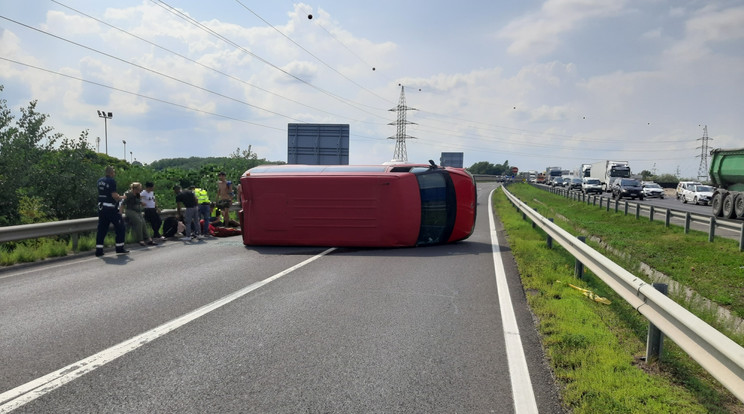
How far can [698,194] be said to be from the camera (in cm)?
3803

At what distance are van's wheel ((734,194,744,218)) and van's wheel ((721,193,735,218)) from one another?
184 millimetres

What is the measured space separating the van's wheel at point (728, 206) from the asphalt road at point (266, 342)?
60.3 feet

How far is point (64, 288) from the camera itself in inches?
312

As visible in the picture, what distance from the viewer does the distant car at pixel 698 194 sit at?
37.3m

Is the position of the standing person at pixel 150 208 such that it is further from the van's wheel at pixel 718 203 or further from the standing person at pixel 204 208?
the van's wheel at pixel 718 203

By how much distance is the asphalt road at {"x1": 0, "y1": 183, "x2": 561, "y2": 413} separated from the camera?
150 inches

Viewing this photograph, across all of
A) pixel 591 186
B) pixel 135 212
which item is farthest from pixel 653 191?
pixel 135 212

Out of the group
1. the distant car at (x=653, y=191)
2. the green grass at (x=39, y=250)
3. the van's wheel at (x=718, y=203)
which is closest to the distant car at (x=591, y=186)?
the distant car at (x=653, y=191)

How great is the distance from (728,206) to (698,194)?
Result: 1650cm

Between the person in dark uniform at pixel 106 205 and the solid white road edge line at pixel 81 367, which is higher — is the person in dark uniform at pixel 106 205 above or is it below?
above

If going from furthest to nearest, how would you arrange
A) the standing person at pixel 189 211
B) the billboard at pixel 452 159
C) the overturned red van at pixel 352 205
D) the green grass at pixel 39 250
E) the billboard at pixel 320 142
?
the billboard at pixel 452 159 < the billboard at pixel 320 142 < the standing person at pixel 189 211 < the overturned red van at pixel 352 205 < the green grass at pixel 39 250

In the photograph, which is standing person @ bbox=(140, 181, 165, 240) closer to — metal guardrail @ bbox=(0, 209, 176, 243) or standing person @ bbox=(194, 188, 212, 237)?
standing person @ bbox=(194, 188, 212, 237)

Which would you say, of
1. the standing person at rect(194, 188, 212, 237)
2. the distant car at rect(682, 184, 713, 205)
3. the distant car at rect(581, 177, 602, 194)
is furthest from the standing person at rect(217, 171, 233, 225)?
the distant car at rect(581, 177, 602, 194)

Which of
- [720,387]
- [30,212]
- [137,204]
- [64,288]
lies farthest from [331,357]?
[30,212]
